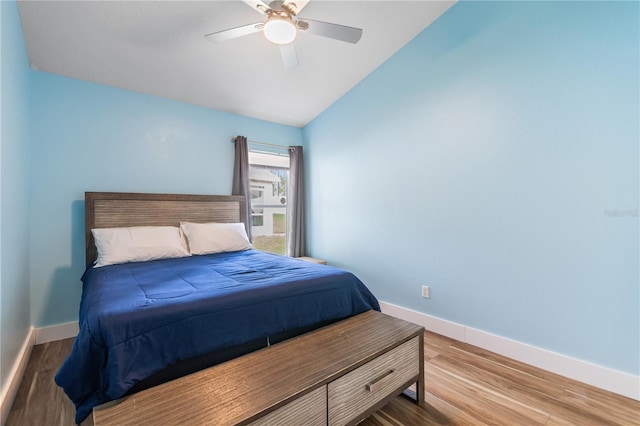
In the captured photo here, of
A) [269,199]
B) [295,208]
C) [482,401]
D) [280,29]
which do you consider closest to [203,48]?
[280,29]

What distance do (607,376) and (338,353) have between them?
1733 mm

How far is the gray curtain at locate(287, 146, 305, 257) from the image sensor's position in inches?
159

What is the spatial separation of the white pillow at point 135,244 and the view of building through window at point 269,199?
4.17ft

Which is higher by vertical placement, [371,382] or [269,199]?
[269,199]

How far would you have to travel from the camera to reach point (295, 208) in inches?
160

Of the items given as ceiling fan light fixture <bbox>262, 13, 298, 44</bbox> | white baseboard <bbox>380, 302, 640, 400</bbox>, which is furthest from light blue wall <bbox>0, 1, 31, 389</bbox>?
white baseboard <bbox>380, 302, 640, 400</bbox>

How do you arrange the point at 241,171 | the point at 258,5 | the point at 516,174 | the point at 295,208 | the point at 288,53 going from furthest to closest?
the point at 295,208, the point at 241,171, the point at 288,53, the point at 516,174, the point at 258,5

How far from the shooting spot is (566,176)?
72.5 inches

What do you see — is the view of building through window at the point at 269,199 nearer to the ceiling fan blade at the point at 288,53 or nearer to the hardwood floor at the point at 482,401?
the ceiling fan blade at the point at 288,53

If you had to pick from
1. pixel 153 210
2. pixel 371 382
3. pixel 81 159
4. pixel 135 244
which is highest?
pixel 81 159

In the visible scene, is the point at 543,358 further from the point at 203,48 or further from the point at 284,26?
the point at 203,48

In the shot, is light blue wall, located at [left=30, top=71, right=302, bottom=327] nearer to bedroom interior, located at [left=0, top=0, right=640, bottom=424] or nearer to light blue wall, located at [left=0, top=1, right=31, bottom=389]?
bedroom interior, located at [left=0, top=0, right=640, bottom=424]

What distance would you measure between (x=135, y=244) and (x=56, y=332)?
3.54 feet

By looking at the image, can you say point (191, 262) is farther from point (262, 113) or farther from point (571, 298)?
point (571, 298)
